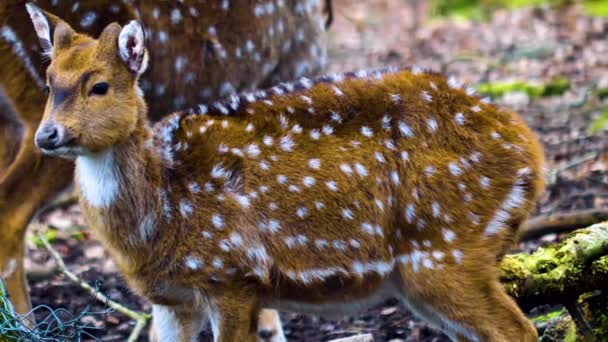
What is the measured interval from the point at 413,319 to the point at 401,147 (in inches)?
64.0

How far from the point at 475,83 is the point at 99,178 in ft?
22.7

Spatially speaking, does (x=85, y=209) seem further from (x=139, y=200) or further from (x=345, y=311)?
(x=345, y=311)

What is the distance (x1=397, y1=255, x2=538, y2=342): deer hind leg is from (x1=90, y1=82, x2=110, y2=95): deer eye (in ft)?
5.00

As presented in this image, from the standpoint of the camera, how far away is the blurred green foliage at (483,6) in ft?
45.2

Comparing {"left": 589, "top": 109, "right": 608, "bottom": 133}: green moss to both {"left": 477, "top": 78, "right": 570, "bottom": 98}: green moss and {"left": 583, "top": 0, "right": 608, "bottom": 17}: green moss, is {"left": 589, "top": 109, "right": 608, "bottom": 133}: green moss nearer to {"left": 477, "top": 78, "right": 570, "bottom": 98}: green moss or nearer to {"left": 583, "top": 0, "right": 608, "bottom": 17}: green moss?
{"left": 477, "top": 78, "right": 570, "bottom": 98}: green moss

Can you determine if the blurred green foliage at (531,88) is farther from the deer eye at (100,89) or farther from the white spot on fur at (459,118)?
the deer eye at (100,89)

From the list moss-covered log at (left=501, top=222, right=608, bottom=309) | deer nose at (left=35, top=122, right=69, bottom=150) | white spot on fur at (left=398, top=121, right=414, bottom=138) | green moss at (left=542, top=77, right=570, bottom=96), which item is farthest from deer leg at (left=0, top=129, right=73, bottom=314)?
green moss at (left=542, top=77, right=570, bottom=96)

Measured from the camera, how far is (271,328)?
5.50 metres

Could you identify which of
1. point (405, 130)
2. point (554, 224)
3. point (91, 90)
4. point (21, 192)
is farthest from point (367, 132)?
point (21, 192)

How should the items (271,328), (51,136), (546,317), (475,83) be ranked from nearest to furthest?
(51,136) < (546,317) < (271,328) < (475,83)

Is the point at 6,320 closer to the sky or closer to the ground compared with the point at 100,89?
closer to the ground

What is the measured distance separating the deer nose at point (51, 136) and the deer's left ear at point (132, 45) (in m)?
0.44

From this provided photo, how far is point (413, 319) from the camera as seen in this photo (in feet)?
18.4

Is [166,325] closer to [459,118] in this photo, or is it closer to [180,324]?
[180,324]
